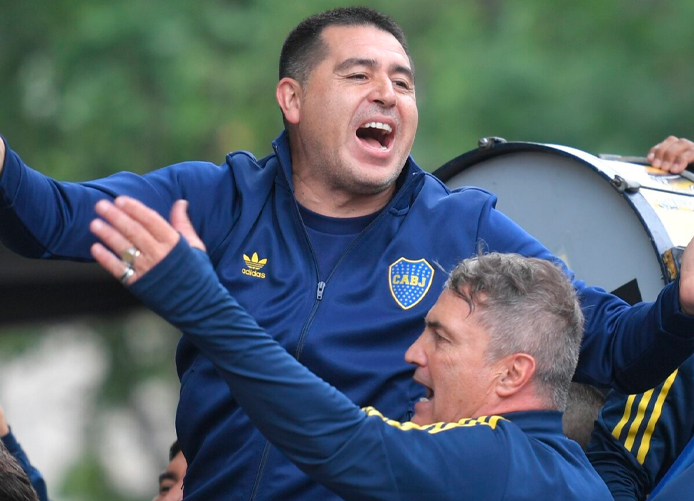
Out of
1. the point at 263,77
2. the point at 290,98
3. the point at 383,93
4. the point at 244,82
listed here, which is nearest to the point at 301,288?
the point at 383,93

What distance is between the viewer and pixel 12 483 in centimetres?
271

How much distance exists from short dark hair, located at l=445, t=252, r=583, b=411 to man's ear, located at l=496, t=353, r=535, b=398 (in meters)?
0.02

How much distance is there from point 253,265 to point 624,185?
126cm

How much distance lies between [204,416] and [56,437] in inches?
346

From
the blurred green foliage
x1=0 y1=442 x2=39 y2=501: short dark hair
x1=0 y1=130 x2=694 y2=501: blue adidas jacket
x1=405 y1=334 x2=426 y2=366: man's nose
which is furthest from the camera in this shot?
the blurred green foliage

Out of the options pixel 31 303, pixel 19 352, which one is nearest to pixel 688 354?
pixel 31 303

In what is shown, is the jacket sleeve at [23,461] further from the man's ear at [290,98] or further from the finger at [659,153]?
the finger at [659,153]

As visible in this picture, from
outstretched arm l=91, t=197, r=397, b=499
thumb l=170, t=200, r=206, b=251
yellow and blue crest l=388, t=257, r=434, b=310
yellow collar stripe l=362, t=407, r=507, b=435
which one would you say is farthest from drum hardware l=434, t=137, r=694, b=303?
thumb l=170, t=200, r=206, b=251

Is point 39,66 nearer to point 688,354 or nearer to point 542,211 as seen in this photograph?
point 542,211

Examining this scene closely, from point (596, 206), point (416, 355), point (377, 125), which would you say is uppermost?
point (377, 125)

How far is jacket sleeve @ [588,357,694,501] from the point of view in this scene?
3410 mm

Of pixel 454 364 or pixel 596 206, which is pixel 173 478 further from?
pixel 454 364

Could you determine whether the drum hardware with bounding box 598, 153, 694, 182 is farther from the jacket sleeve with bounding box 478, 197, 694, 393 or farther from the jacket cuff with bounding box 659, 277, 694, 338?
the jacket cuff with bounding box 659, 277, 694, 338

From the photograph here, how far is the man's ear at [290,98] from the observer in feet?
12.2
